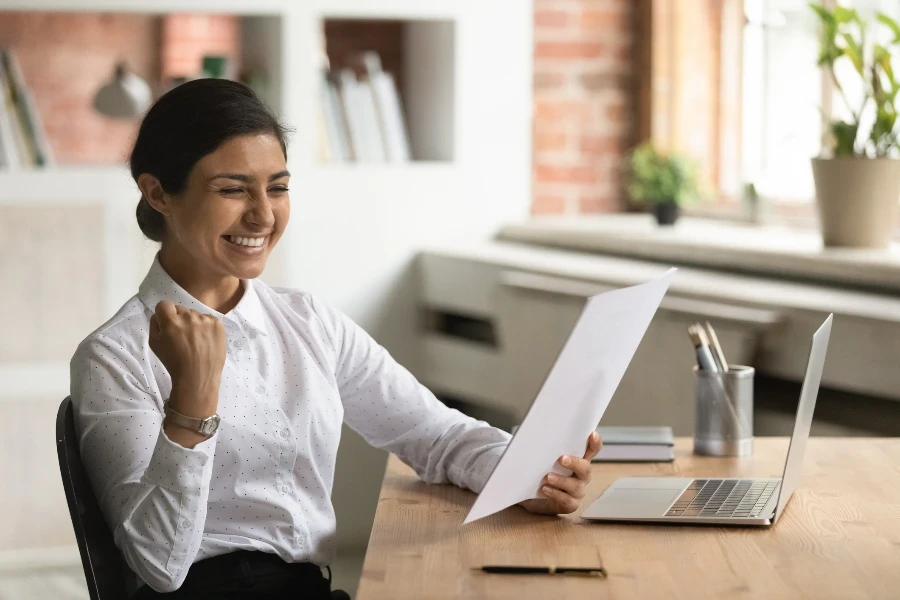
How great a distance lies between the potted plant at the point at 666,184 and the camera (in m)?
3.73

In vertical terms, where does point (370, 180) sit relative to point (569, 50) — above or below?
below

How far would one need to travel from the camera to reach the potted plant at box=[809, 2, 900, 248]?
2.70m

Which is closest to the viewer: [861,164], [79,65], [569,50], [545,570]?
[545,570]

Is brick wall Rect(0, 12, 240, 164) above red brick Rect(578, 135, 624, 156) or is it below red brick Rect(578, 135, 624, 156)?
above

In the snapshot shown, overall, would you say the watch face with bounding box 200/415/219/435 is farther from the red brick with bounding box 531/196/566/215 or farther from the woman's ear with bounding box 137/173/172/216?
the red brick with bounding box 531/196/566/215

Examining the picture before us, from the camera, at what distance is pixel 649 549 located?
1.41 meters

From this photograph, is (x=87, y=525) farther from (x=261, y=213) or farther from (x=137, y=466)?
(x=261, y=213)

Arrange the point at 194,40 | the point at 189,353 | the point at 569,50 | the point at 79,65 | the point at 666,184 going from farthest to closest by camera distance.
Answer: the point at 569,50 < the point at 194,40 < the point at 79,65 < the point at 666,184 < the point at 189,353

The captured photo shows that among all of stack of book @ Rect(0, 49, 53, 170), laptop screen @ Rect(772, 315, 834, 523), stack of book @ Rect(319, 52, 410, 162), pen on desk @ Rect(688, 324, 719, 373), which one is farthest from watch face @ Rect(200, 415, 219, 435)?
stack of book @ Rect(319, 52, 410, 162)

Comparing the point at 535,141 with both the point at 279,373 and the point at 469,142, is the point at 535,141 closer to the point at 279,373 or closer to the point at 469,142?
the point at 469,142

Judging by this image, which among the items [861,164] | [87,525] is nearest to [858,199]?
[861,164]

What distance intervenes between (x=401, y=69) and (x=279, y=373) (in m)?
2.64

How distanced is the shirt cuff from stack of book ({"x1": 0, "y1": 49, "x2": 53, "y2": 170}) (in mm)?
2384

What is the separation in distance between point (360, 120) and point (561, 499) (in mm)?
2545
